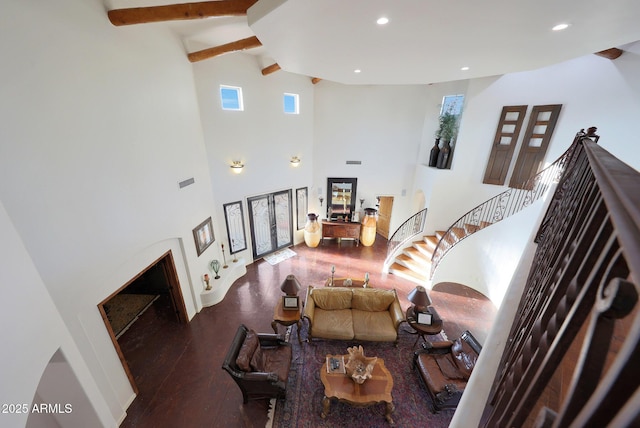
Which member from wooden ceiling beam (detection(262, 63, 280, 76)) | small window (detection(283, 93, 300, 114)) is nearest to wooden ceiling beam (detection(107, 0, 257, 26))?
wooden ceiling beam (detection(262, 63, 280, 76))

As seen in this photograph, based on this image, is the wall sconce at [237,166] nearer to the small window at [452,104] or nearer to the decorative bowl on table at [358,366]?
the decorative bowl on table at [358,366]

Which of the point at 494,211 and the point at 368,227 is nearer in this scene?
the point at 494,211

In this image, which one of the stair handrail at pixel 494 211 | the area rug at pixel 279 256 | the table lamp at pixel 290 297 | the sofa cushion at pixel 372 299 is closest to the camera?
the table lamp at pixel 290 297

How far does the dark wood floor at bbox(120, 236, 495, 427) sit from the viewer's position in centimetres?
372

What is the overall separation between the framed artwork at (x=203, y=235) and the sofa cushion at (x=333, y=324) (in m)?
2.86

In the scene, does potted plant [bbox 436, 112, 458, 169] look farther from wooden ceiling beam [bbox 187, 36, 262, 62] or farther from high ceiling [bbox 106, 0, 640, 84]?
wooden ceiling beam [bbox 187, 36, 262, 62]

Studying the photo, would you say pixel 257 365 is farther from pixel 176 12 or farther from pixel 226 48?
pixel 226 48

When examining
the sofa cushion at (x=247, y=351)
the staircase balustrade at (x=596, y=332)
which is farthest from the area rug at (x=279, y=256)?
the staircase balustrade at (x=596, y=332)

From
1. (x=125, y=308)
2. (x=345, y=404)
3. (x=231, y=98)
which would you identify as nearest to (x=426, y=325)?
Result: (x=345, y=404)

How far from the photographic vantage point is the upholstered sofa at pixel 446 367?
3.56 meters

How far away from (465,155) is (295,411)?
6.97 metres

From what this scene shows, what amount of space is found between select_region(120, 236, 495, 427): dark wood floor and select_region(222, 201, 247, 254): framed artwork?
2.61ft

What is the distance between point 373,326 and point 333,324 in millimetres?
748

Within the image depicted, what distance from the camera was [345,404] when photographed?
3855 mm
